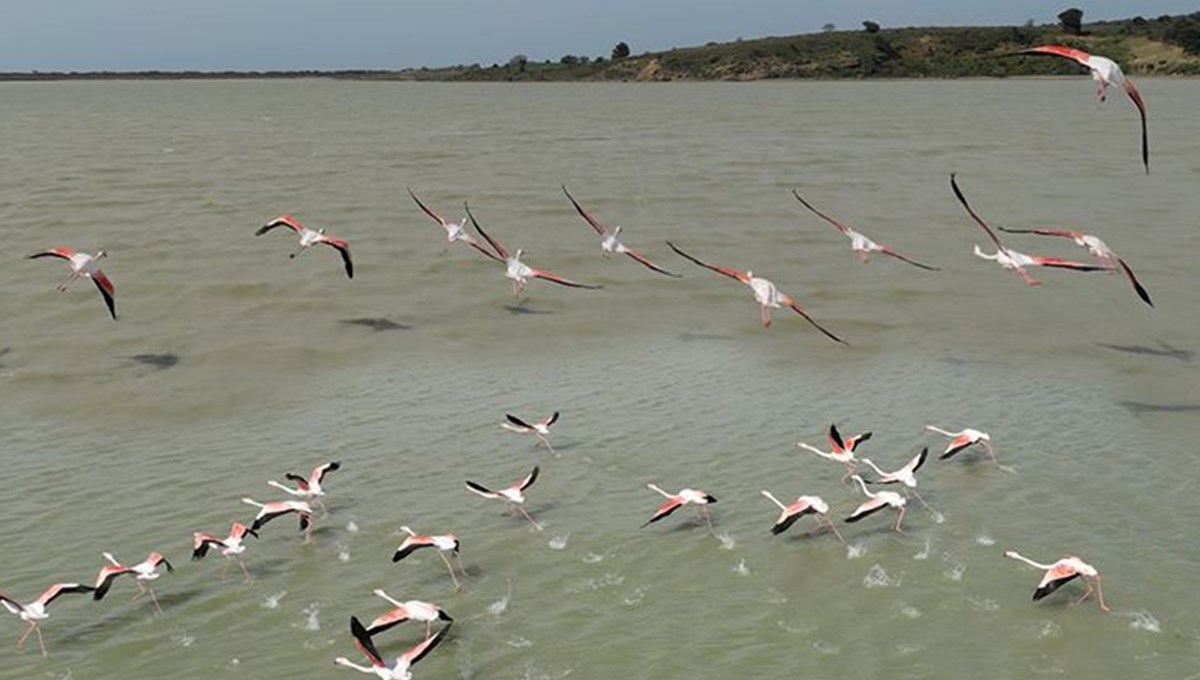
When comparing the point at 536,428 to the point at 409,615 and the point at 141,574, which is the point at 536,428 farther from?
the point at 141,574

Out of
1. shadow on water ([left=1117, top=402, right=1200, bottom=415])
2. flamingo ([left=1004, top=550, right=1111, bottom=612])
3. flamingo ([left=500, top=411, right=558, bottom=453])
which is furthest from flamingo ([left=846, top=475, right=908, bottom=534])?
shadow on water ([left=1117, top=402, right=1200, bottom=415])

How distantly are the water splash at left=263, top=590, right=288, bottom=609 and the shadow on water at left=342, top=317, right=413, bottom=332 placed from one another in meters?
10.1

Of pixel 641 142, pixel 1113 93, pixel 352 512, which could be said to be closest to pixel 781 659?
pixel 352 512

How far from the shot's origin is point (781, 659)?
9.37m

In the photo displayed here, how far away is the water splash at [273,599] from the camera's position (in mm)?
10281

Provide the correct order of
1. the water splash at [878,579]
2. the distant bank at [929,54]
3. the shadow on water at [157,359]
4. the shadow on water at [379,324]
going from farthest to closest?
1. the distant bank at [929,54]
2. the shadow on water at [379,324]
3. the shadow on water at [157,359]
4. the water splash at [878,579]

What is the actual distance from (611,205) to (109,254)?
40.0ft

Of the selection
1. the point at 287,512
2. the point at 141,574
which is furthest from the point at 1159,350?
the point at 141,574

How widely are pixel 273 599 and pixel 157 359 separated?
9343 millimetres

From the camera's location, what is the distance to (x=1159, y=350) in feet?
59.4

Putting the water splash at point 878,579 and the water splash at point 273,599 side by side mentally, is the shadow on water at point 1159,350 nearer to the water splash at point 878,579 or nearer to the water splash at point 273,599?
the water splash at point 878,579

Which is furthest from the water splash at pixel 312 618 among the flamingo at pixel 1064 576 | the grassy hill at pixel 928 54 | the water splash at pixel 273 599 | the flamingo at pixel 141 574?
the grassy hill at pixel 928 54

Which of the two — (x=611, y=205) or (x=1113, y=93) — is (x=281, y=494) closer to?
(x=611, y=205)

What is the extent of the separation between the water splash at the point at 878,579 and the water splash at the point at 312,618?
4.35 m
